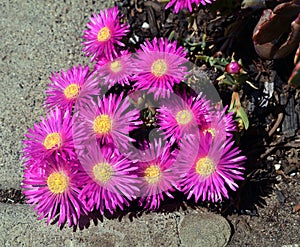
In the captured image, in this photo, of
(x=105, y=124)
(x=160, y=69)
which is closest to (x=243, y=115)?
(x=160, y=69)

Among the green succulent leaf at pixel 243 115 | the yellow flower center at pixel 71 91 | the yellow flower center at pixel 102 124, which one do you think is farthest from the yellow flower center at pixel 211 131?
the yellow flower center at pixel 71 91

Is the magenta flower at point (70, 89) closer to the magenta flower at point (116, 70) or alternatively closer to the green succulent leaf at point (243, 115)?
the magenta flower at point (116, 70)

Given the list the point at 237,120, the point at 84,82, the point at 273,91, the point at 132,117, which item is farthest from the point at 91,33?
the point at 273,91

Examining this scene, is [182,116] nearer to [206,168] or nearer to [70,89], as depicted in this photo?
[206,168]

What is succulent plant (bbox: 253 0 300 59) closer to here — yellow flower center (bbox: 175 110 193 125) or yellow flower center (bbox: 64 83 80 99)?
yellow flower center (bbox: 175 110 193 125)

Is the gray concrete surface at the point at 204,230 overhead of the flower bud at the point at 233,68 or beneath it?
beneath

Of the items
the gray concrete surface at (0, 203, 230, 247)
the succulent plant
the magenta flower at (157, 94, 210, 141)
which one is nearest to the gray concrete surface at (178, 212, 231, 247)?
the gray concrete surface at (0, 203, 230, 247)
